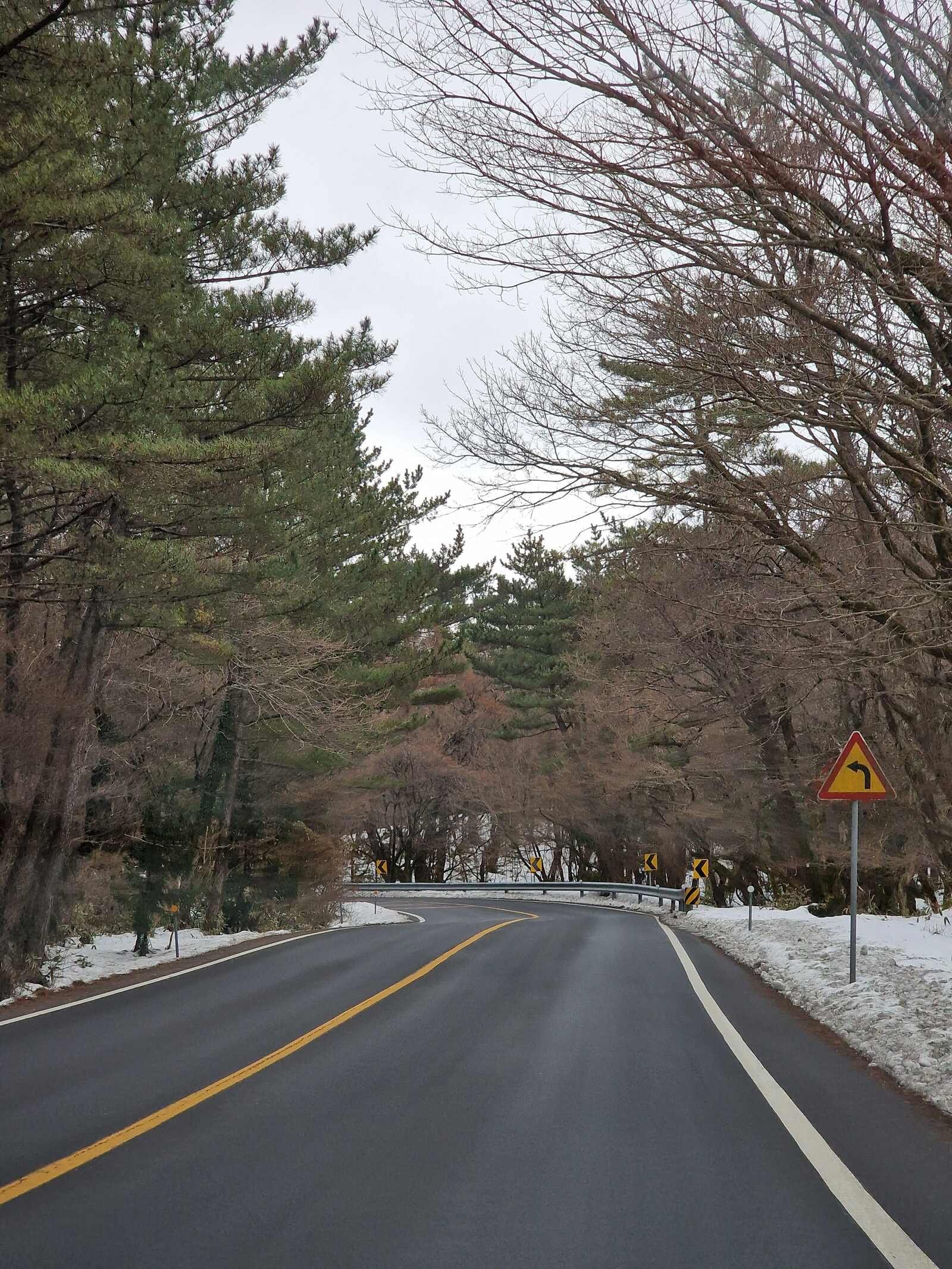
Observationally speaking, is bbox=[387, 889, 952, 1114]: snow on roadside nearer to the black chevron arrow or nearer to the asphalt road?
the asphalt road

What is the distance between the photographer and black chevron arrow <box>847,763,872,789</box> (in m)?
11.7

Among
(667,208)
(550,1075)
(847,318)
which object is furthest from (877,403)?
(550,1075)

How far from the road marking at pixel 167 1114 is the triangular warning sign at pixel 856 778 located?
5345 millimetres

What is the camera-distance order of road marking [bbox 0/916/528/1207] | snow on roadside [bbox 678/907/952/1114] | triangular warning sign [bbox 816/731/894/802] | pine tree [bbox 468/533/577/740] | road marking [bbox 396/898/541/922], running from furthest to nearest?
pine tree [bbox 468/533/577/740] → road marking [bbox 396/898/541/922] → triangular warning sign [bbox 816/731/894/802] → snow on roadside [bbox 678/907/952/1114] → road marking [bbox 0/916/528/1207]

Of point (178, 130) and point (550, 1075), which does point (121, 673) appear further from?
point (550, 1075)

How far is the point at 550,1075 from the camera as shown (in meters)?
7.61

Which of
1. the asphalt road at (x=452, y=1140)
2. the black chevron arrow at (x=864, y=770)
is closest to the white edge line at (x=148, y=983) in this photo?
the asphalt road at (x=452, y=1140)

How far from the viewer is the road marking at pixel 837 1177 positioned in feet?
14.1

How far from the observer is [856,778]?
11781 mm

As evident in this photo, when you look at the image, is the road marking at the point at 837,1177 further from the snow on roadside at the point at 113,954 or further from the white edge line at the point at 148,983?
the snow on roadside at the point at 113,954

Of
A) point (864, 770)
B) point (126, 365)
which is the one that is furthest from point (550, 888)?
point (126, 365)

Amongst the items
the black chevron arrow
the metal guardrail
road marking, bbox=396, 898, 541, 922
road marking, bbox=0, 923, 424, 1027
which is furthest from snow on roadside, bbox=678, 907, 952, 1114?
the metal guardrail

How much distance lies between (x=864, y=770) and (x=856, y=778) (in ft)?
0.41

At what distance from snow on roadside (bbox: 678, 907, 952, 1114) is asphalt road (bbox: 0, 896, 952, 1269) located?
0.36 metres
